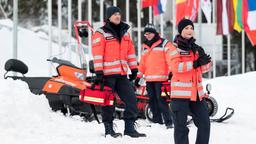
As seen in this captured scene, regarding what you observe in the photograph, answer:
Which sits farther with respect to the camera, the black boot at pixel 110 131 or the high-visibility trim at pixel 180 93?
the black boot at pixel 110 131

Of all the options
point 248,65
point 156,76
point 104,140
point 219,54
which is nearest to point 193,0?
point 156,76

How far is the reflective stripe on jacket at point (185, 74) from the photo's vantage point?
597 cm

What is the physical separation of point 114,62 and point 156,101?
200cm

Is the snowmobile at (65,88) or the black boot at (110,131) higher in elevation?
the snowmobile at (65,88)

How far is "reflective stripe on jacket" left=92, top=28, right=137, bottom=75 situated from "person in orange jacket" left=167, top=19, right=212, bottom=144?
1348mm

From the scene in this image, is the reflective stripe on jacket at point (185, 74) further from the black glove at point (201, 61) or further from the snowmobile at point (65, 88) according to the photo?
the snowmobile at point (65, 88)

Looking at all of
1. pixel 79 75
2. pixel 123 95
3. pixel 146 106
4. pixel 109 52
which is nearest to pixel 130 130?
pixel 123 95

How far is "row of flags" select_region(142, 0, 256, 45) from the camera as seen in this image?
13766 mm

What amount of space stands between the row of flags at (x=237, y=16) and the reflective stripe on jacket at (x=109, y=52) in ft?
22.3

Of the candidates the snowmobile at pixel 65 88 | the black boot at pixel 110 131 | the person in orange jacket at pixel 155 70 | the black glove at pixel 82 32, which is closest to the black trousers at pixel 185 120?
the black boot at pixel 110 131

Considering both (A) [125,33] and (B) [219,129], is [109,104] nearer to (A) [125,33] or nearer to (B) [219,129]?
(A) [125,33]

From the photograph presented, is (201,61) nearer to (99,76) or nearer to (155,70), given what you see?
(99,76)

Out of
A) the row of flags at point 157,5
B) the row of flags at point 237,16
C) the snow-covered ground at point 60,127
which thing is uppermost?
the row of flags at point 157,5

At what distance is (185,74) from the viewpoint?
237 inches
